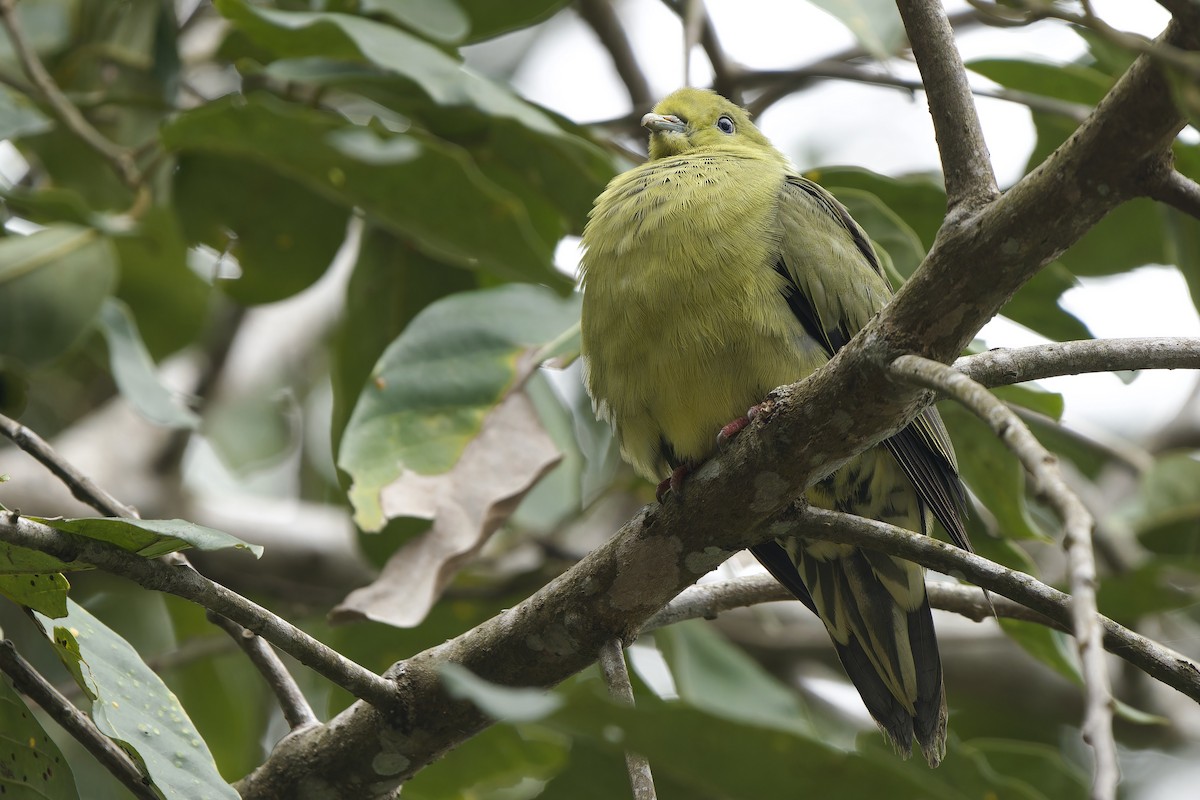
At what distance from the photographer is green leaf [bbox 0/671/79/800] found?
2.03m

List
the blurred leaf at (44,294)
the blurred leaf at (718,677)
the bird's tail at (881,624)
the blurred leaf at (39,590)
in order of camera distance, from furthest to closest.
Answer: the blurred leaf at (718,677) → the blurred leaf at (44,294) → the bird's tail at (881,624) → the blurred leaf at (39,590)

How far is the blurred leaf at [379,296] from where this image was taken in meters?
3.90

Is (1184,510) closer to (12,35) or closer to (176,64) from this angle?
(176,64)

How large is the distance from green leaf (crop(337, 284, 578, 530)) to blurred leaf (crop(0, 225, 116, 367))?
90 cm

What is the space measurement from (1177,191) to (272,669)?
1.74 m

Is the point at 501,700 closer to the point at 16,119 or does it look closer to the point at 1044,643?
the point at 1044,643

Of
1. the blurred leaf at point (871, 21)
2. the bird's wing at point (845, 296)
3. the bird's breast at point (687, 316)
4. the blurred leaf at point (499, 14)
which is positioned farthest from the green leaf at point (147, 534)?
the blurred leaf at point (499, 14)

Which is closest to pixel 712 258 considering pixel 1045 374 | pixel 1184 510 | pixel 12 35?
pixel 1045 374

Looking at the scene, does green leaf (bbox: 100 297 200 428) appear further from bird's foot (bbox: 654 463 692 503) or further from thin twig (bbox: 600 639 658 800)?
thin twig (bbox: 600 639 658 800)

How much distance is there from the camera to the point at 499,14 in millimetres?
3738

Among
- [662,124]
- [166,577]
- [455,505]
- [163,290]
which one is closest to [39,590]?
[166,577]

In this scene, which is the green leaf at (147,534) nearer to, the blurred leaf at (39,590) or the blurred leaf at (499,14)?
the blurred leaf at (39,590)

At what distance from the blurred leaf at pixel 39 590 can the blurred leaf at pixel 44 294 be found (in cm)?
149

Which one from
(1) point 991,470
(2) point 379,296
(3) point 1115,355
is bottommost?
(3) point 1115,355
